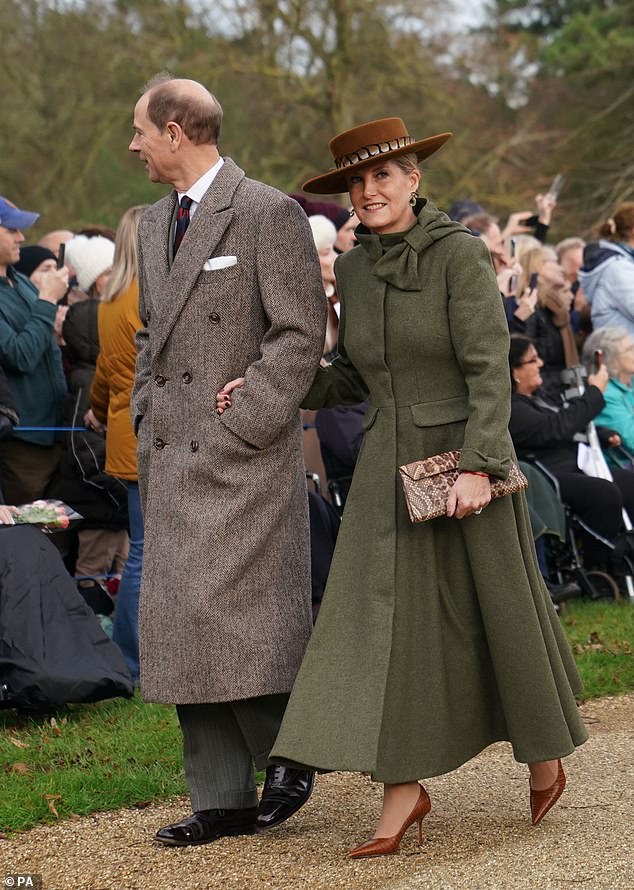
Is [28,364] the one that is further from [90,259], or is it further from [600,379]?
[600,379]

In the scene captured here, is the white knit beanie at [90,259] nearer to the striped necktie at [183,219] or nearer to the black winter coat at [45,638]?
the black winter coat at [45,638]

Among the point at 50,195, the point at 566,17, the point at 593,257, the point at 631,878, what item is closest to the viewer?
the point at 631,878

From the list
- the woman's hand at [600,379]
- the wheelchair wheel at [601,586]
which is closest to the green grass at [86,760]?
the wheelchair wheel at [601,586]

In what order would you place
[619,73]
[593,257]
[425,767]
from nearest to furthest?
[425,767], [593,257], [619,73]

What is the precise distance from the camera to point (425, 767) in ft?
12.8

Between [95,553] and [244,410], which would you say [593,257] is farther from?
[244,410]

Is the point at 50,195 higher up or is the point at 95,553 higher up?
the point at 50,195

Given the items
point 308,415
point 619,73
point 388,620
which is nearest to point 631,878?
point 388,620

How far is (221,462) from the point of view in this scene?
4027 millimetres

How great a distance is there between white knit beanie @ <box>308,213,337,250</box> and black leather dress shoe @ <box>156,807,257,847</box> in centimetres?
350

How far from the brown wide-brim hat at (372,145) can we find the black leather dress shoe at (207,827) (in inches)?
71.4

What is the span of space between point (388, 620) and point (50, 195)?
48.0 feet

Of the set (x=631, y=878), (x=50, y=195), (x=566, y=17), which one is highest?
(x=566, y=17)

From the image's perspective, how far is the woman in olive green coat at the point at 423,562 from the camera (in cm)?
388
